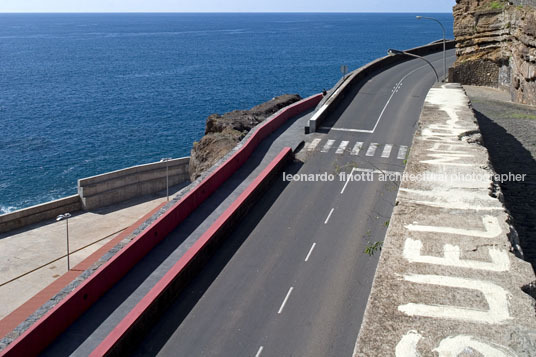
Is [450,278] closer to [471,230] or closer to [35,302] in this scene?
[471,230]

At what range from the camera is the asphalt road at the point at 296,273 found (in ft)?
53.0

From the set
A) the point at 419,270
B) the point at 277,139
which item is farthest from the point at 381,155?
the point at 419,270

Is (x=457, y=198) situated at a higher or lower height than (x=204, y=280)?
higher

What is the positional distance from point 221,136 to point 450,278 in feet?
115

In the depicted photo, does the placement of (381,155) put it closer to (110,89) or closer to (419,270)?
(419,270)

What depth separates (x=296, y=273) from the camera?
19.6 meters

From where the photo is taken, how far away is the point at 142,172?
49844 millimetres

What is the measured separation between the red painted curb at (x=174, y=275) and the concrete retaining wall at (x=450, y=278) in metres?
8.43

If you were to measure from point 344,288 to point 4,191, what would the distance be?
48285mm

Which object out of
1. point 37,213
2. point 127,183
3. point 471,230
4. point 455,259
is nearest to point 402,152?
point 471,230

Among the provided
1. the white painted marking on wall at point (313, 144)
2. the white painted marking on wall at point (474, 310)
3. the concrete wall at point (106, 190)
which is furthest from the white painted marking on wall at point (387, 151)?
the concrete wall at point (106, 190)

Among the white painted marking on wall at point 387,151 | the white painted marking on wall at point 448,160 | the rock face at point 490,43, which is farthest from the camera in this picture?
the rock face at point 490,43

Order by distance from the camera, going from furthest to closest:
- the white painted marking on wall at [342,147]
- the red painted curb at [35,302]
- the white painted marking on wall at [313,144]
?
the white painted marking on wall at [313,144]
the white painted marking on wall at [342,147]
the red painted curb at [35,302]

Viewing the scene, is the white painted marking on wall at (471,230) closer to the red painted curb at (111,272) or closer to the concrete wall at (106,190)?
the red painted curb at (111,272)
